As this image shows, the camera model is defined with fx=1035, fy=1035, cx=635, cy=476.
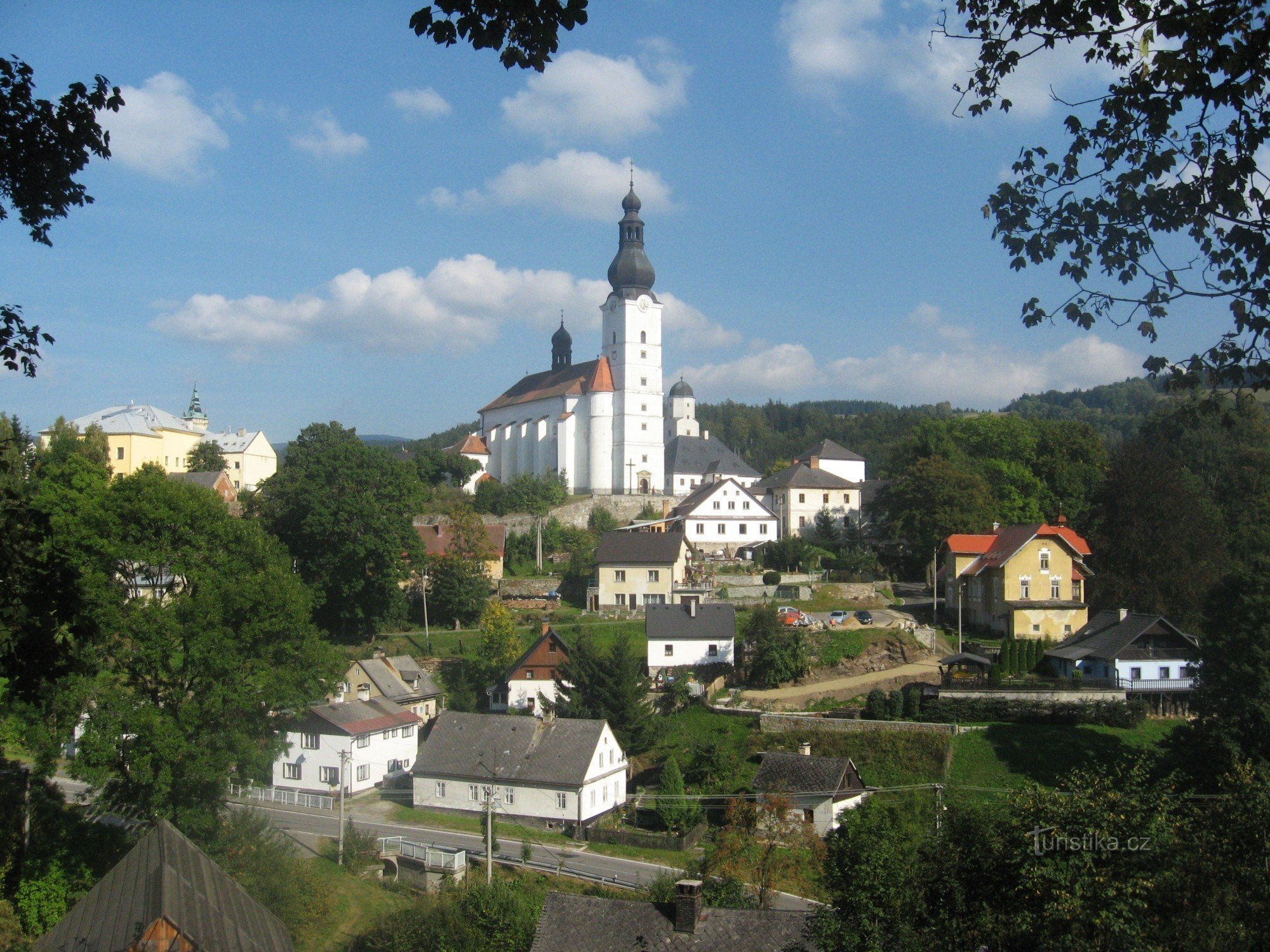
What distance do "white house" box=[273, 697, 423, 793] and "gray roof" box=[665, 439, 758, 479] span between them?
125ft

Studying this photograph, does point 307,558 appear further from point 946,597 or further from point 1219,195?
point 1219,195

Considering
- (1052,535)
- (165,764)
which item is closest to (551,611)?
(1052,535)

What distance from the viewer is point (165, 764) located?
74.9 ft

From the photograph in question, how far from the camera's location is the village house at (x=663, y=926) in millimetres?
15938

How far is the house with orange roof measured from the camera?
3950cm

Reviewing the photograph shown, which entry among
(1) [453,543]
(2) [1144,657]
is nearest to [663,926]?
(2) [1144,657]

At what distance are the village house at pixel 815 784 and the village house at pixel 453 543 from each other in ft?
74.0

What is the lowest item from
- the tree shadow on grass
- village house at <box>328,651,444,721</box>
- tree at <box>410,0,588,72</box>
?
the tree shadow on grass

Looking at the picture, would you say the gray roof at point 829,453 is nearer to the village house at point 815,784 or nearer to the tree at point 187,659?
the village house at point 815,784

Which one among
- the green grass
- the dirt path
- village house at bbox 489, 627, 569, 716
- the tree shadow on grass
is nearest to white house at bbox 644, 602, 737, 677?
the dirt path

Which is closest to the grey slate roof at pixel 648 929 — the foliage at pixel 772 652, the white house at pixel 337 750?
the white house at pixel 337 750

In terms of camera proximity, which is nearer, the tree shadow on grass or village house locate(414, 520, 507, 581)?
the tree shadow on grass

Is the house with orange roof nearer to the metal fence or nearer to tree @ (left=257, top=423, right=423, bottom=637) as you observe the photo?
tree @ (left=257, top=423, right=423, bottom=637)

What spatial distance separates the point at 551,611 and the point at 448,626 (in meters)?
4.69
